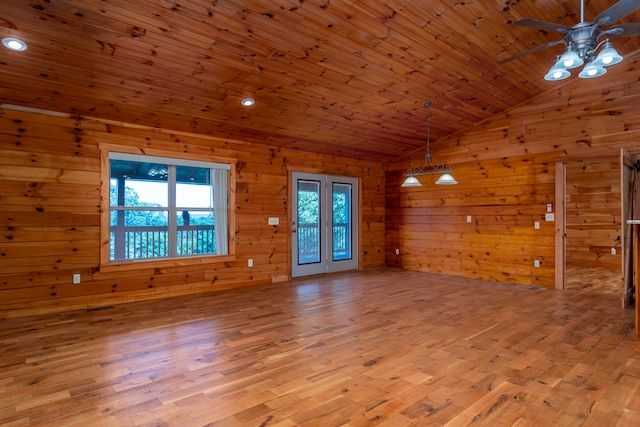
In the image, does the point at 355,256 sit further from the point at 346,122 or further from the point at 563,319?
the point at 563,319

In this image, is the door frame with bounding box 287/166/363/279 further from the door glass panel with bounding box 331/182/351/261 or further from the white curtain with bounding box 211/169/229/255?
the white curtain with bounding box 211/169/229/255

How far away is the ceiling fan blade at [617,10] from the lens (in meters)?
2.45

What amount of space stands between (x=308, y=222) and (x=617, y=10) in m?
5.24

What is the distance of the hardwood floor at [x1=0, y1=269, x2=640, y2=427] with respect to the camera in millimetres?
2127

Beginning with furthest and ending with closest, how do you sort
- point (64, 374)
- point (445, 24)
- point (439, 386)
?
point (445, 24) → point (64, 374) → point (439, 386)

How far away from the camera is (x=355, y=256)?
7.72 m

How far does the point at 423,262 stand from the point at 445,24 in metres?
4.86

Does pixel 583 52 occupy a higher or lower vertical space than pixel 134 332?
higher

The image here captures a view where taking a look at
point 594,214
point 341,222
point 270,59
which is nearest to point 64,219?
point 270,59

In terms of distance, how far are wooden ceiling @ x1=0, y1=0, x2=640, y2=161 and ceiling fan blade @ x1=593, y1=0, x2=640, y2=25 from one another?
124cm

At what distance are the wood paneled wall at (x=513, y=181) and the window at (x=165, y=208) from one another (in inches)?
154

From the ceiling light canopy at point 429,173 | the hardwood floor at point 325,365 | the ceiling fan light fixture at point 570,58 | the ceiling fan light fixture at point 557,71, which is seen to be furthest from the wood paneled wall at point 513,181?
the ceiling fan light fixture at point 570,58

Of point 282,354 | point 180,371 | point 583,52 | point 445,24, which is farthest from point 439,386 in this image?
point 445,24

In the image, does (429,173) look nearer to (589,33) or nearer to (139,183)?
(589,33)
